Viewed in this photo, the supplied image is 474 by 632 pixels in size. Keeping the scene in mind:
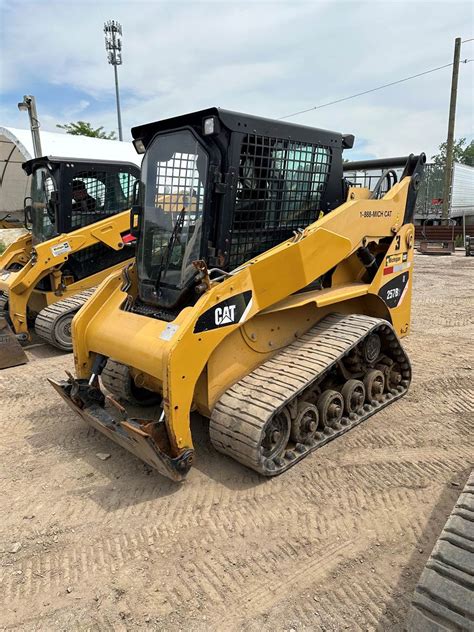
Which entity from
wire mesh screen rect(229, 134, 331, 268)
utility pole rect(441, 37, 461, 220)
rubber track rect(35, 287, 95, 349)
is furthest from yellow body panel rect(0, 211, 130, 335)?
utility pole rect(441, 37, 461, 220)

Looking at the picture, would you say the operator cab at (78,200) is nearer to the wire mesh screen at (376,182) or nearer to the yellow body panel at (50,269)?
the yellow body panel at (50,269)

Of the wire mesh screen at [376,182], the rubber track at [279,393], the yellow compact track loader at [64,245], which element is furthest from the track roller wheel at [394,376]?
the yellow compact track loader at [64,245]

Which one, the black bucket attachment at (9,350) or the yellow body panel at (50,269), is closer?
the black bucket attachment at (9,350)

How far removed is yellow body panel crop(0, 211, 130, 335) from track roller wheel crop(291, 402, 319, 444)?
4388mm

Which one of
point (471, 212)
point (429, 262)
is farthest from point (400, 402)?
point (471, 212)

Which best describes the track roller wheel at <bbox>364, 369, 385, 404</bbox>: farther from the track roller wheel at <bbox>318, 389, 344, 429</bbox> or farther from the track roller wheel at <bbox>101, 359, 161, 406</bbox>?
the track roller wheel at <bbox>101, 359, 161, 406</bbox>

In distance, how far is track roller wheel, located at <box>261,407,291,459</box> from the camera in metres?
3.38

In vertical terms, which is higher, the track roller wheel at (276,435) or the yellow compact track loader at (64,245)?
the yellow compact track loader at (64,245)

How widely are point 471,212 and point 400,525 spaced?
995 inches

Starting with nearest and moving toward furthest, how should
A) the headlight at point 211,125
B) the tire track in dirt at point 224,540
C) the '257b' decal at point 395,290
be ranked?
the tire track in dirt at point 224,540 → the headlight at point 211,125 → the '257b' decal at point 395,290

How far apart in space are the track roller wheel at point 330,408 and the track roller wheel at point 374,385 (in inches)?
18.1

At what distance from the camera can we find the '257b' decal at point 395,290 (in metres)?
4.87

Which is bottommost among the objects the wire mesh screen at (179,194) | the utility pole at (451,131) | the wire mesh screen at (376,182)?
the wire mesh screen at (179,194)

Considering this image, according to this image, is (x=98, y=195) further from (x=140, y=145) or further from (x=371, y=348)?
(x=371, y=348)
